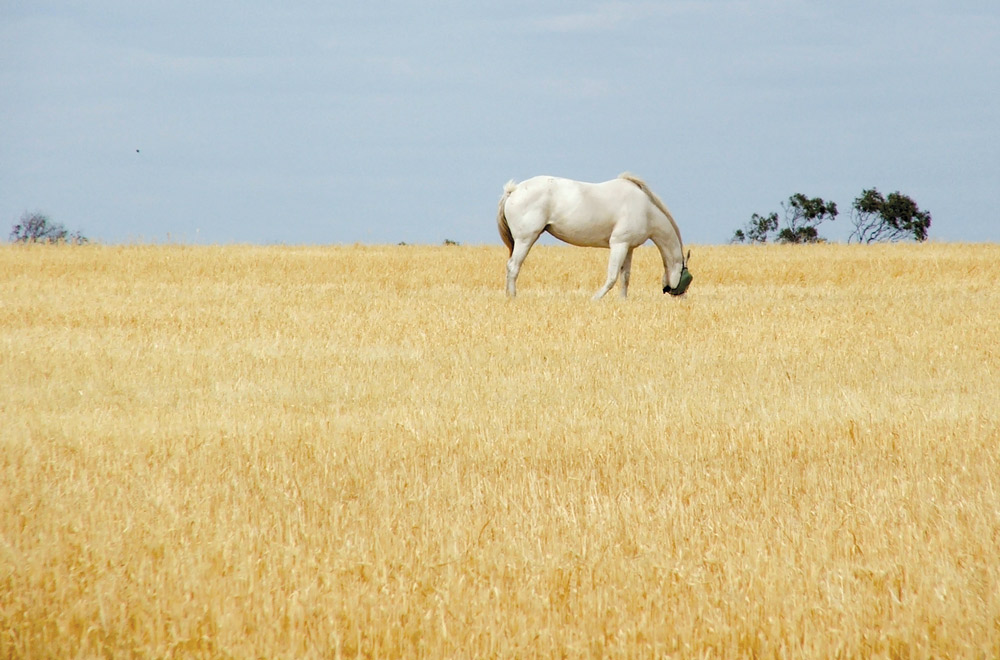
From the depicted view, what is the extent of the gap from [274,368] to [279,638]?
24.7 ft

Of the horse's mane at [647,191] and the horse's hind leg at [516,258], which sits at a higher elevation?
the horse's mane at [647,191]

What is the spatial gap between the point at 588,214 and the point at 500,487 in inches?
471

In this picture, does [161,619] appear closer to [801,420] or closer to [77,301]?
[801,420]

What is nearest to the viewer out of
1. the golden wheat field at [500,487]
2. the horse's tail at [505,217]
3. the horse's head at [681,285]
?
the golden wheat field at [500,487]

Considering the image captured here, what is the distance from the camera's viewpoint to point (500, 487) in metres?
6.41

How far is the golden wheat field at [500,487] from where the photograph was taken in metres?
4.13

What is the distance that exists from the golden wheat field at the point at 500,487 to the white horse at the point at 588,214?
2.99 m

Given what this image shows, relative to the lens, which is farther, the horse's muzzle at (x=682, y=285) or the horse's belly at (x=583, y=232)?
the horse's muzzle at (x=682, y=285)

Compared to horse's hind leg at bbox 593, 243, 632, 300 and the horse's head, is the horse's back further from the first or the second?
the horse's head

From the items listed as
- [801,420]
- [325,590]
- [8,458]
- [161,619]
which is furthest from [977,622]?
[8,458]

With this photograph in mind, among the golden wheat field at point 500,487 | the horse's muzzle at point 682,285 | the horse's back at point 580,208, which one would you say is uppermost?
the horse's back at point 580,208

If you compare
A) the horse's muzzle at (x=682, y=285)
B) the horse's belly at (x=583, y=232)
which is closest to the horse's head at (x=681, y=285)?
the horse's muzzle at (x=682, y=285)

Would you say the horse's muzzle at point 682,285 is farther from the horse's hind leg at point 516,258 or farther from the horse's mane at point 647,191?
the horse's hind leg at point 516,258

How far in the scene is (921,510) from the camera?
5602 millimetres
